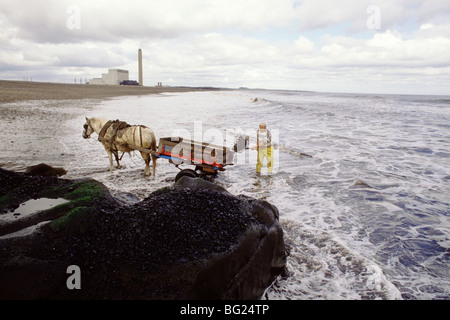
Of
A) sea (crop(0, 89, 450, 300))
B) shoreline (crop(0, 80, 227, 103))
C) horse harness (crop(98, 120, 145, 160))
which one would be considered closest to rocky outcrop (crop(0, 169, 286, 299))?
sea (crop(0, 89, 450, 300))

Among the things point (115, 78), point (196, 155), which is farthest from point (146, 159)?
point (115, 78)

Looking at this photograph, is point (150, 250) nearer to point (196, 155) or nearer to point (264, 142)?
point (196, 155)

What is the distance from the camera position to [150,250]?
3.82 metres

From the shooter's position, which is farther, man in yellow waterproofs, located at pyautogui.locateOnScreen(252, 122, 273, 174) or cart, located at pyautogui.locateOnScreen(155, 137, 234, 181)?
man in yellow waterproofs, located at pyautogui.locateOnScreen(252, 122, 273, 174)

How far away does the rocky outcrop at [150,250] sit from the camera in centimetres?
335

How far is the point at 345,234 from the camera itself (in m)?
6.77

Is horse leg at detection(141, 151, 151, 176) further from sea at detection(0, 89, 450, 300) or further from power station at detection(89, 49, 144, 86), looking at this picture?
power station at detection(89, 49, 144, 86)

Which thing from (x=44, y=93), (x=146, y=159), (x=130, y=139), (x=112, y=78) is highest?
(x=112, y=78)

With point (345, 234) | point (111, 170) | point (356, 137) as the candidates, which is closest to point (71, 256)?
point (345, 234)

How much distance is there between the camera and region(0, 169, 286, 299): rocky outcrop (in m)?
3.35

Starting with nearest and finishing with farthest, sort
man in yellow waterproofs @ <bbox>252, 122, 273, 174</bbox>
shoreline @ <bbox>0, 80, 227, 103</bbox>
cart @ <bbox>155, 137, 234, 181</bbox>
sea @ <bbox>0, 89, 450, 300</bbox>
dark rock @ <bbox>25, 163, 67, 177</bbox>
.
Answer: sea @ <bbox>0, 89, 450, 300</bbox>
dark rock @ <bbox>25, 163, 67, 177</bbox>
cart @ <bbox>155, 137, 234, 181</bbox>
man in yellow waterproofs @ <bbox>252, 122, 273, 174</bbox>
shoreline @ <bbox>0, 80, 227, 103</bbox>

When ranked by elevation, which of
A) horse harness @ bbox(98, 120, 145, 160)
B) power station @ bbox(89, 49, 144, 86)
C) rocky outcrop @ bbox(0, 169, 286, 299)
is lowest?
rocky outcrop @ bbox(0, 169, 286, 299)

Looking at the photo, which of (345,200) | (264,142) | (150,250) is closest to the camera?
(150,250)

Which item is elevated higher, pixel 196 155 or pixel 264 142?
pixel 264 142
